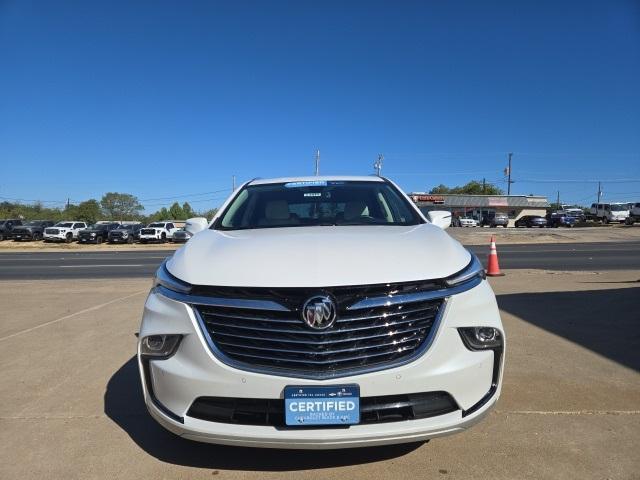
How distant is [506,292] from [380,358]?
6.82 metres

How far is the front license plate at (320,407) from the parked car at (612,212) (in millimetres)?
60349

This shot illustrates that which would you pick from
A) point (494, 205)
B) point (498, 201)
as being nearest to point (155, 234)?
point (494, 205)

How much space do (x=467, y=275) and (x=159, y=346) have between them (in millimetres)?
1665

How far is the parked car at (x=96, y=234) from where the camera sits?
3888 centimetres

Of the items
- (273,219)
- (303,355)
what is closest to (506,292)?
(273,219)

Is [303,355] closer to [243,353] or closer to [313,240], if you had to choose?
[243,353]

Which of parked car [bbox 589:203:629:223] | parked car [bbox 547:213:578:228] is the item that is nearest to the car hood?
parked car [bbox 547:213:578:228]

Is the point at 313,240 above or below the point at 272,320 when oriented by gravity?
above

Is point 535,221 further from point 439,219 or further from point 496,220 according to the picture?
point 439,219

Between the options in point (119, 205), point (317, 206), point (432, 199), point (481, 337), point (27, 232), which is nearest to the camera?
point (481, 337)

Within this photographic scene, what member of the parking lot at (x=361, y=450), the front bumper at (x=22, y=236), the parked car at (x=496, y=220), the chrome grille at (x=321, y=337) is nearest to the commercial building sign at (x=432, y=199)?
the parked car at (x=496, y=220)

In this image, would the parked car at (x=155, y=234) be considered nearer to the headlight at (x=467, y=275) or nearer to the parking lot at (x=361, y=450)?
the parking lot at (x=361, y=450)

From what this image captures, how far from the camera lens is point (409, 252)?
8.91ft

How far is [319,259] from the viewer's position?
2.60 metres
